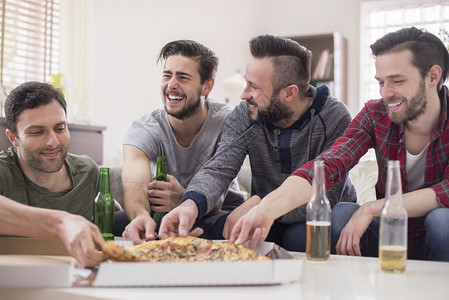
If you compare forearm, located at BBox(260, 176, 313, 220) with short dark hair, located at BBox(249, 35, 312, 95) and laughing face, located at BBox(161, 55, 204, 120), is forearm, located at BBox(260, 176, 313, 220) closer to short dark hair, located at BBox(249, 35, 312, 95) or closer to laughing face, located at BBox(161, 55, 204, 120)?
short dark hair, located at BBox(249, 35, 312, 95)

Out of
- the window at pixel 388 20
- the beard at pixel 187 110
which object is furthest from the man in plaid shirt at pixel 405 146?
the window at pixel 388 20

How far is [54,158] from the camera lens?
78.3 inches

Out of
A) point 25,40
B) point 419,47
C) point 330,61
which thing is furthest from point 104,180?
point 330,61

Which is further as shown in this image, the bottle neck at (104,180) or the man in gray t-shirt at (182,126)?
the man in gray t-shirt at (182,126)

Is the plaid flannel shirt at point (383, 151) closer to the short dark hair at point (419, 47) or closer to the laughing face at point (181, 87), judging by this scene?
the short dark hair at point (419, 47)

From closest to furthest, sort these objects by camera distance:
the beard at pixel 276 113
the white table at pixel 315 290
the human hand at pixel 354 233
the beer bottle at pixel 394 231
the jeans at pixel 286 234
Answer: the white table at pixel 315 290, the beer bottle at pixel 394 231, the human hand at pixel 354 233, the jeans at pixel 286 234, the beard at pixel 276 113

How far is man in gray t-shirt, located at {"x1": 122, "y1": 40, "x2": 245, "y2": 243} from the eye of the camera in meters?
2.32

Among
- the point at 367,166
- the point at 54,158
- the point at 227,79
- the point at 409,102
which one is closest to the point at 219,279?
the point at 409,102

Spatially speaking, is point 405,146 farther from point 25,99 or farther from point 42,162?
point 25,99

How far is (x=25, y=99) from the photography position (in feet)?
6.62

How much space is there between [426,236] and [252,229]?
57cm

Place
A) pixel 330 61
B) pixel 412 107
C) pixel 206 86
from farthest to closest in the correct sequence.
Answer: pixel 330 61 → pixel 206 86 → pixel 412 107

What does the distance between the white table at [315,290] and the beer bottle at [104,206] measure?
0.73 meters

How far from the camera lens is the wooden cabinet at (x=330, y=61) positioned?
5.40 m
